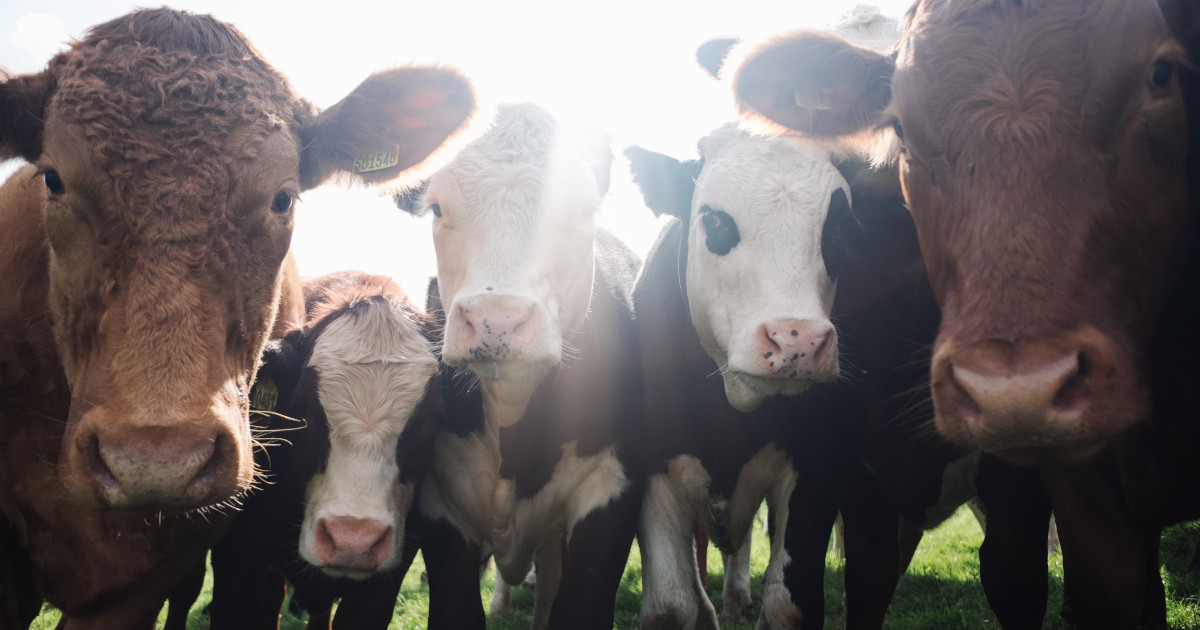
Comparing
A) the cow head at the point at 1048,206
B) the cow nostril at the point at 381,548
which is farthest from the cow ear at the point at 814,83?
the cow nostril at the point at 381,548

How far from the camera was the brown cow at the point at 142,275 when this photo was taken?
7.47 ft

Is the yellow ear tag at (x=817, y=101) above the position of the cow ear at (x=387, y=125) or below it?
below

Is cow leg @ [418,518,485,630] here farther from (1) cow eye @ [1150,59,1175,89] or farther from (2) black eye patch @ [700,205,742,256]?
(1) cow eye @ [1150,59,1175,89]

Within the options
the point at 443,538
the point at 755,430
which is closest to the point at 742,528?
the point at 755,430

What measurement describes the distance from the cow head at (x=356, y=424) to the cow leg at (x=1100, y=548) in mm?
2740

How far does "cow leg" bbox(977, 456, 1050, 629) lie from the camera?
147 inches

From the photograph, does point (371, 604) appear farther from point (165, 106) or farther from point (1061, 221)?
point (1061, 221)

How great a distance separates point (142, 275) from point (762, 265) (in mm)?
2374

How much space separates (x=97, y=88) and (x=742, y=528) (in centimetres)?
360

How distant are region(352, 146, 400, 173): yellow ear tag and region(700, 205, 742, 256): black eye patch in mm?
1457

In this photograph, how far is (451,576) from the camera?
4113 millimetres

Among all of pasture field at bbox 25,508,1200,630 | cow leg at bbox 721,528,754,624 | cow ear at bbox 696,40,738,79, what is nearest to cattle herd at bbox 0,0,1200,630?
cow ear at bbox 696,40,738,79

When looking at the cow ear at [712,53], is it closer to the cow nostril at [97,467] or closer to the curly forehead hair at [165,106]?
the curly forehead hair at [165,106]

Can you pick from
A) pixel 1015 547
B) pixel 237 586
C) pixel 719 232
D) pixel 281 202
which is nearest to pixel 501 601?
pixel 237 586
